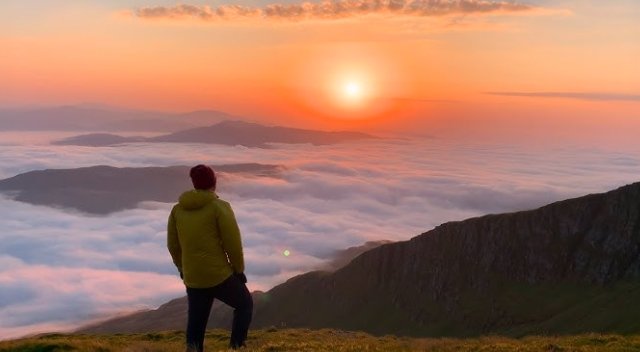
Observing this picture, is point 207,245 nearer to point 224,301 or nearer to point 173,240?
point 173,240

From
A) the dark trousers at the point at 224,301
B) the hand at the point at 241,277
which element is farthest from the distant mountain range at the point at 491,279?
the hand at the point at 241,277

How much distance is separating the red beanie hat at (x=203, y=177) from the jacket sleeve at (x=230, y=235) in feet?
1.66

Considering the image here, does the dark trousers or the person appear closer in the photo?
the person

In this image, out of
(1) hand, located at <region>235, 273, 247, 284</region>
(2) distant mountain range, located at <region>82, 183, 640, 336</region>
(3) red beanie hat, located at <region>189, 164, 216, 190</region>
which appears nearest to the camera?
(3) red beanie hat, located at <region>189, 164, 216, 190</region>

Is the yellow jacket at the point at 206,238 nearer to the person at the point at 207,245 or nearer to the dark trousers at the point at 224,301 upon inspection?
the person at the point at 207,245

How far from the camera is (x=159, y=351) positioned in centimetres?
1598

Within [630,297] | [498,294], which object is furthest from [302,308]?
[630,297]

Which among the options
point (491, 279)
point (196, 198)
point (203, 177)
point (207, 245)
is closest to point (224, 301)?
point (207, 245)

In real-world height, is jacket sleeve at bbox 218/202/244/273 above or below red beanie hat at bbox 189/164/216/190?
below

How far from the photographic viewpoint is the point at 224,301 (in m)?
11.8

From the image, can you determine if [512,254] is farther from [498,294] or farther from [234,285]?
[234,285]

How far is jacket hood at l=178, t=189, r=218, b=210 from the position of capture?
11180mm

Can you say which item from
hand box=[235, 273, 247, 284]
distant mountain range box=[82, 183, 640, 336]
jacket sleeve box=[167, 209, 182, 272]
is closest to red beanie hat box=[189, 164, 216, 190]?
jacket sleeve box=[167, 209, 182, 272]

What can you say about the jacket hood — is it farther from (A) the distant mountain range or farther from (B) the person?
(A) the distant mountain range
